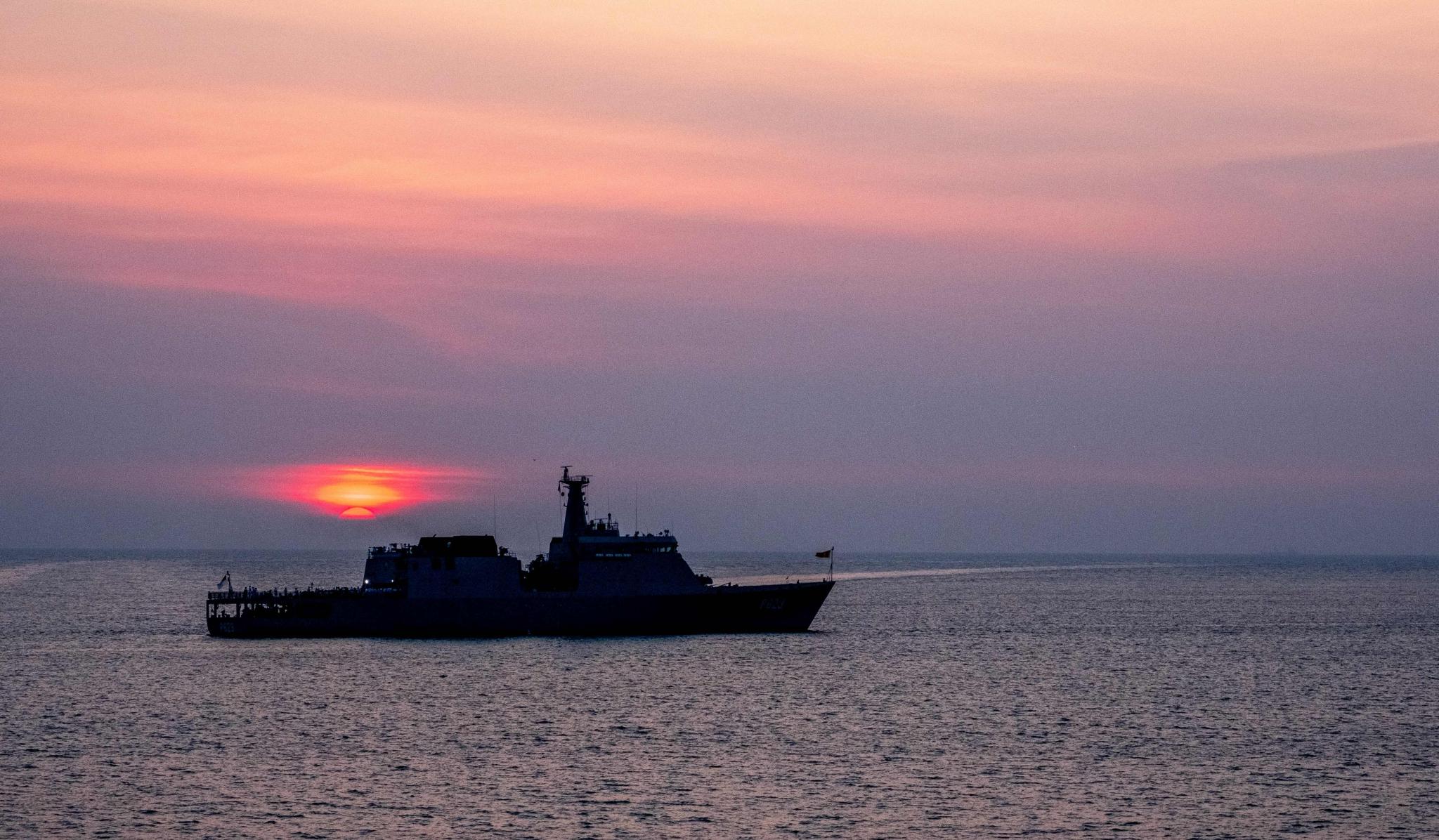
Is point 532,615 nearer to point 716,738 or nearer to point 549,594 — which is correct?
point 549,594

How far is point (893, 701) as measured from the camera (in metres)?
61.7

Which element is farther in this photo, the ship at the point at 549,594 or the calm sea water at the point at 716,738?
the ship at the point at 549,594

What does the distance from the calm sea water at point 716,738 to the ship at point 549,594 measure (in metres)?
1.58

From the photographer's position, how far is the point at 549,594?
279ft

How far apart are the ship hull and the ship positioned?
0.18 feet

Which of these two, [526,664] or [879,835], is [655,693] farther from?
[879,835]

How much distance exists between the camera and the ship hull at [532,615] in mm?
85188

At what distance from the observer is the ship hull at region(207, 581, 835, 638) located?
8519 centimetres

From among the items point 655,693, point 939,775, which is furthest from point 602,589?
point 939,775

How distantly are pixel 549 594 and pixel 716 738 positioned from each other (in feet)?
113

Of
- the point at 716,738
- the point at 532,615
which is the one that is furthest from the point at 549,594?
the point at 716,738

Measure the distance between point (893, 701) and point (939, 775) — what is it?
16435 millimetres

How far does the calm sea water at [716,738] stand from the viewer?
3966 cm

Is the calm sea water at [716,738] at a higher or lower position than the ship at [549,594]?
lower
